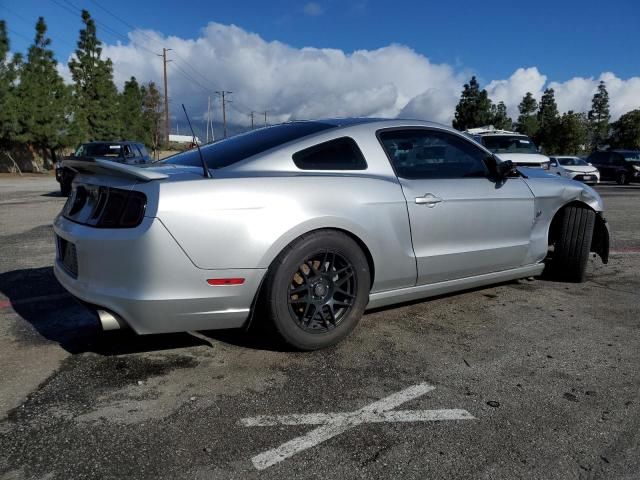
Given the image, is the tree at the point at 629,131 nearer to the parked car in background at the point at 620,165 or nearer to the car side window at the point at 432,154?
the parked car in background at the point at 620,165

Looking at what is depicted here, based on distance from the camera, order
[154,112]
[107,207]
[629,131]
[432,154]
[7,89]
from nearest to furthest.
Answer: [107,207], [432,154], [7,89], [629,131], [154,112]

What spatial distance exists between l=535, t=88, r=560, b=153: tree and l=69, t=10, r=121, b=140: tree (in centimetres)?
4477

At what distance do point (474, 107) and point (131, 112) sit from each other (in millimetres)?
43647

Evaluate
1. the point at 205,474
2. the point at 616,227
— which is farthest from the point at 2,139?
the point at 205,474

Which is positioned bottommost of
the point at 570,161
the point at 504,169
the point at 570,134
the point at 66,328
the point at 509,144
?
the point at 66,328

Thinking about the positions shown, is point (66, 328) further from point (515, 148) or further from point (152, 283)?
point (515, 148)

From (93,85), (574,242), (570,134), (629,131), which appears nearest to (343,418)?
(574,242)

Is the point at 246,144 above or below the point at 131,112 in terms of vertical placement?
below

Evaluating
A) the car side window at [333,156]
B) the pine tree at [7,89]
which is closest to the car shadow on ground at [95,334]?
the car side window at [333,156]

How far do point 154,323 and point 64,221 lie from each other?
1060 mm

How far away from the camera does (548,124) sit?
6306 cm

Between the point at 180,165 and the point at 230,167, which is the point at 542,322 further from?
the point at 180,165

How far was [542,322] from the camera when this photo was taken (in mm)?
3910

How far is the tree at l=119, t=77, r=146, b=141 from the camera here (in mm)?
45625
